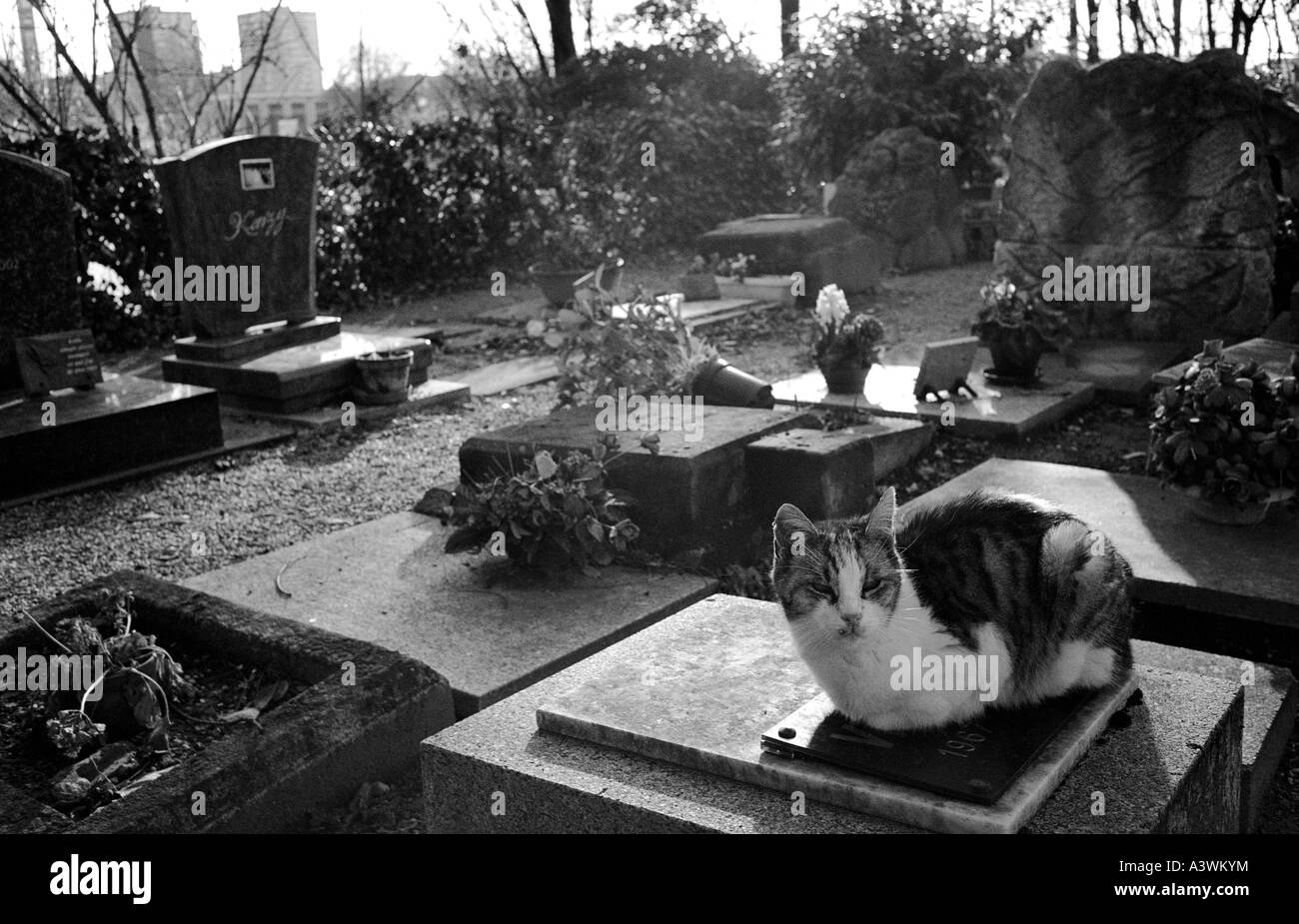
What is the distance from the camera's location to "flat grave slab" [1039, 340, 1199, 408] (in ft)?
24.7

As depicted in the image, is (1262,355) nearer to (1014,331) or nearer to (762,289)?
(1014,331)

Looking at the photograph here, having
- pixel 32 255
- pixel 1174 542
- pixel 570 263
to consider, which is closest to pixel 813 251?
pixel 570 263

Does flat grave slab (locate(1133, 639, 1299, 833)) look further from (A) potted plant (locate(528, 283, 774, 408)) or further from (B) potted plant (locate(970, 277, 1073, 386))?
(B) potted plant (locate(970, 277, 1073, 386))

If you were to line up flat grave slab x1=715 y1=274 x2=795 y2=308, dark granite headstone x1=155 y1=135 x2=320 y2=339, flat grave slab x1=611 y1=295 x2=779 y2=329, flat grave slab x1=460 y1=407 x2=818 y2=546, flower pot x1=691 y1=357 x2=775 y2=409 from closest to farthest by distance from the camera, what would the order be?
flat grave slab x1=460 y1=407 x2=818 y2=546, flower pot x1=691 y1=357 x2=775 y2=409, dark granite headstone x1=155 y1=135 x2=320 y2=339, flat grave slab x1=611 y1=295 x2=779 y2=329, flat grave slab x1=715 y1=274 x2=795 y2=308

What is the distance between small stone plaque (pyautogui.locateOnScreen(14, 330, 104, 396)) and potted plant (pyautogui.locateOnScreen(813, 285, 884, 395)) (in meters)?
4.23

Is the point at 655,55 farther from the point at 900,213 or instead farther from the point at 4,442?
the point at 4,442

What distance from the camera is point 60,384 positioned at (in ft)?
24.0

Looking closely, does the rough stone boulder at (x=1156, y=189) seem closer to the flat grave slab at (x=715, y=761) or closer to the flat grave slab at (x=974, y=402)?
the flat grave slab at (x=974, y=402)

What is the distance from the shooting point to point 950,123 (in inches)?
592

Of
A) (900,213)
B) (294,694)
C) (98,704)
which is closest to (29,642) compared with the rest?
(98,704)

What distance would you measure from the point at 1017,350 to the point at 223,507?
14.7 feet

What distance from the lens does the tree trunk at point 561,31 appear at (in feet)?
62.4

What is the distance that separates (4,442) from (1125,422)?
5.96 m

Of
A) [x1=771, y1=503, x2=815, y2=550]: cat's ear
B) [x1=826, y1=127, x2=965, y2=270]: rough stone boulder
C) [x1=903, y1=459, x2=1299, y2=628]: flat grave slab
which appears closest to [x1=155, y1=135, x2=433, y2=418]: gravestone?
[x1=903, y1=459, x2=1299, y2=628]: flat grave slab
